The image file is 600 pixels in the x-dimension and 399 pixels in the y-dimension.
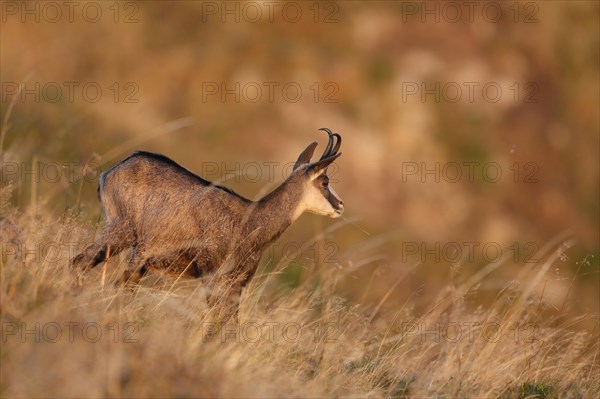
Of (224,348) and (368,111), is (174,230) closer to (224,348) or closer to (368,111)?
(224,348)

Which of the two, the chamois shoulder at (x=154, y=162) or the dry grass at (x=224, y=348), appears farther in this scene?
the chamois shoulder at (x=154, y=162)

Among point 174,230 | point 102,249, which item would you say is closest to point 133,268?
point 102,249

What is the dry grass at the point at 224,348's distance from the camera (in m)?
4.37

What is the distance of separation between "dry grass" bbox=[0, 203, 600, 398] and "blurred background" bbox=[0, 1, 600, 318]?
61.6 ft

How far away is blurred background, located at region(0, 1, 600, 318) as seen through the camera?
29797mm

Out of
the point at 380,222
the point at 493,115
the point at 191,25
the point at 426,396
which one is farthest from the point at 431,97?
the point at 426,396

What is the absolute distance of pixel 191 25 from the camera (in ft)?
113

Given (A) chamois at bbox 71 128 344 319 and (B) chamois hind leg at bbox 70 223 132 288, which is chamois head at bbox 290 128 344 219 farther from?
(B) chamois hind leg at bbox 70 223 132 288

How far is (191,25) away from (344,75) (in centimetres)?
668

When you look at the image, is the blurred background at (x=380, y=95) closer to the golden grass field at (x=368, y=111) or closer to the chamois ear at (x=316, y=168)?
the golden grass field at (x=368, y=111)

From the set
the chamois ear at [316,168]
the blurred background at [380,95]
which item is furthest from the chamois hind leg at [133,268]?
the blurred background at [380,95]

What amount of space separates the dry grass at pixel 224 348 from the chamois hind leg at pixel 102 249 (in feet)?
0.43

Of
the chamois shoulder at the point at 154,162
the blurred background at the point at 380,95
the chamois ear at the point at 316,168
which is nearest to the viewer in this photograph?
the chamois shoulder at the point at 154,162

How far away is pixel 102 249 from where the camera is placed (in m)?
6.72
